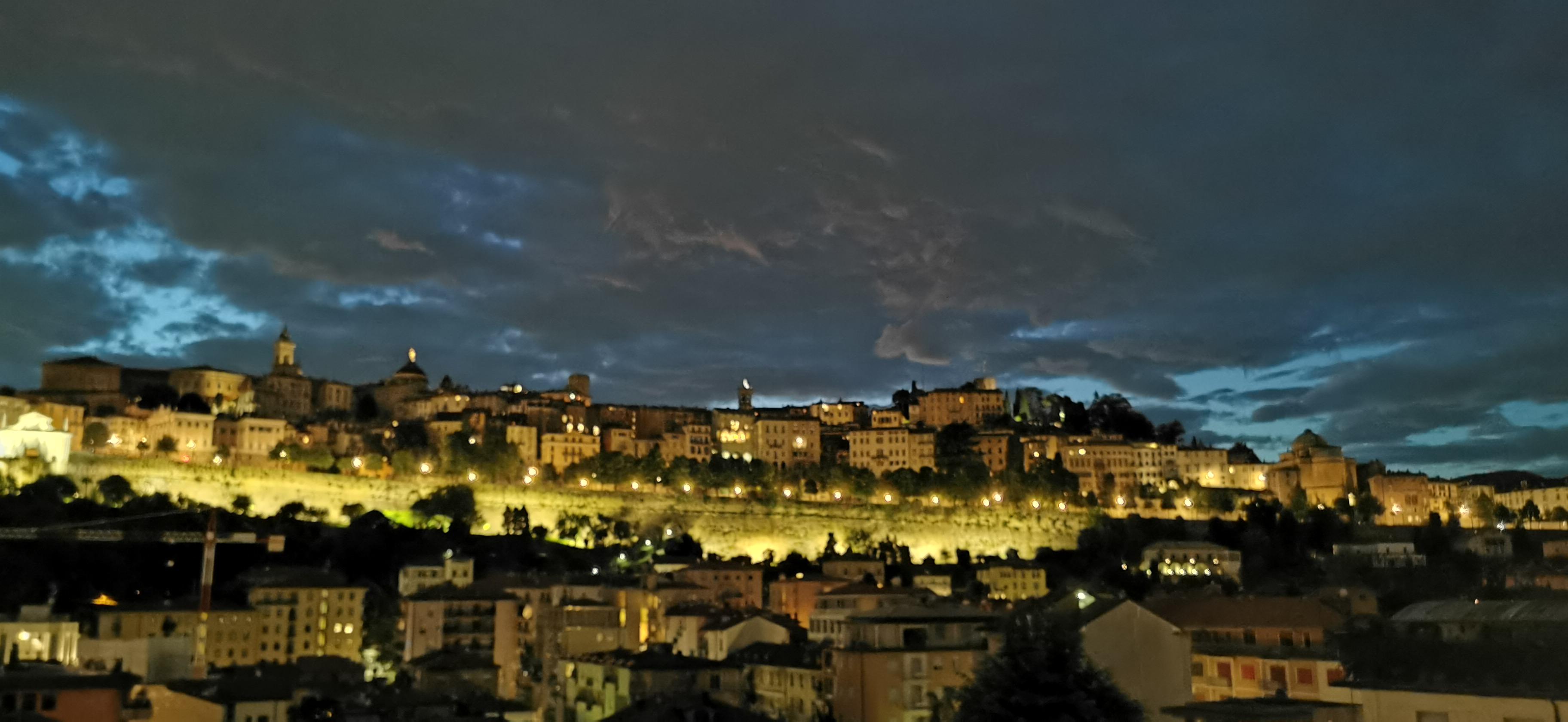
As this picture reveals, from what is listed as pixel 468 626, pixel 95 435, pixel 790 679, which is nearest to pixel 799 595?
pixel 468 626

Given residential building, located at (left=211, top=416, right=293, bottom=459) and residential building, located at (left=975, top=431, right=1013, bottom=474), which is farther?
residential building, located at (left=975, top=431, right=1013, bottom=474)

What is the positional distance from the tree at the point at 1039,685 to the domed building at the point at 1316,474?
85356 mm

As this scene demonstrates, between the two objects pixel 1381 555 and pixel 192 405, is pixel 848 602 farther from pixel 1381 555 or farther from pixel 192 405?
pixel 192 405

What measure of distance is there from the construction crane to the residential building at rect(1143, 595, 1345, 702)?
32.8m

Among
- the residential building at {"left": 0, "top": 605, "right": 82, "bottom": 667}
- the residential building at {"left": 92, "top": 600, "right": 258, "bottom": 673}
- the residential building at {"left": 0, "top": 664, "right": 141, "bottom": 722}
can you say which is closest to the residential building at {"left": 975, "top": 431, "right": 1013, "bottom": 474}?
the residential building at {"left": 92, "top": 600, "right": 258, "bottom": 673}

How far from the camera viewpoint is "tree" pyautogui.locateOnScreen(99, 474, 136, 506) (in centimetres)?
5878

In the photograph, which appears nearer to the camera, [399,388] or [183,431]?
[183,431]

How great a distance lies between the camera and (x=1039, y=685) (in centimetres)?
1325

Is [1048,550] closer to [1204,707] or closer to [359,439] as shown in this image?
[359,439]

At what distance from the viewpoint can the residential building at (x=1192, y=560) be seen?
65.7 m

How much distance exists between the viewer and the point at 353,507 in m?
66.3

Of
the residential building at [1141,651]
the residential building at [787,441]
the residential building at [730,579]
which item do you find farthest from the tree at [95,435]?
the residential building at [1141,651]

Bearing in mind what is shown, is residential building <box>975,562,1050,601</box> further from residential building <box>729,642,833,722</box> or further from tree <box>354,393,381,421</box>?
tree <box>354,393,381,421</box>

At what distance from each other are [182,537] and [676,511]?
28.4m
